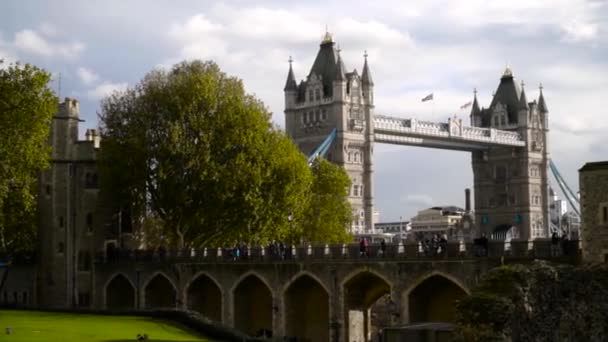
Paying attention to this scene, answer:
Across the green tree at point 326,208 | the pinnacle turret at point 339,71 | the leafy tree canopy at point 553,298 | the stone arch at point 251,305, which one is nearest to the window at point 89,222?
the stone arch at point 251,305

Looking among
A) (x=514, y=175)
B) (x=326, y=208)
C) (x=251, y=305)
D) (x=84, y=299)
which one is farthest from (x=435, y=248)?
(x=514, y=175)

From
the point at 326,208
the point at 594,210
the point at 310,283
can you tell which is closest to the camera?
the point at 594,210

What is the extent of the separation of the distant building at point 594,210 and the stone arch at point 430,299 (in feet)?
A: 33.2

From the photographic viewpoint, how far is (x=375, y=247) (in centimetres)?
4962

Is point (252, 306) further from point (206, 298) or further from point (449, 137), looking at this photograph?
point (449, 137)

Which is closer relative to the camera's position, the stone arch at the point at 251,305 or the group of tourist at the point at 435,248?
the group of tourist at the point at 435,248

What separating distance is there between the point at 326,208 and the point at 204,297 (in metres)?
21.4

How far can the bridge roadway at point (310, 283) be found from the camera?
4544cm

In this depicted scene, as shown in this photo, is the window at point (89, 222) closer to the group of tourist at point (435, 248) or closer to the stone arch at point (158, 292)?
the stone arch at point (158, 292)

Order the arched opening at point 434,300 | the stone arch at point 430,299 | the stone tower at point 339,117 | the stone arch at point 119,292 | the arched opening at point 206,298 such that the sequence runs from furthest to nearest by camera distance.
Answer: the stone tower at point 339,117, the stone arch at point 119,292, the arched opening at point 206,298, the arched opening at point 434,300, the stone arch at point 430,299

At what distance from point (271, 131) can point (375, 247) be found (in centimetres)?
1796

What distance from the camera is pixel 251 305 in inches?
2328

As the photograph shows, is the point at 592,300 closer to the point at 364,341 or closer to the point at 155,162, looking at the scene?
the point at 364,341

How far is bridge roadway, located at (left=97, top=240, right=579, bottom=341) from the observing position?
4544cm
